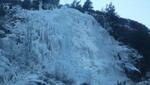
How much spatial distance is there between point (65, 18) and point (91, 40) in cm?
304

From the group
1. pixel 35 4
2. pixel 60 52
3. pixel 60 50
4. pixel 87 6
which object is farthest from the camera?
pixel 87 6

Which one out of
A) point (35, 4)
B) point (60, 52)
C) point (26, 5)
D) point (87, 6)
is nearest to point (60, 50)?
point (60, 52)

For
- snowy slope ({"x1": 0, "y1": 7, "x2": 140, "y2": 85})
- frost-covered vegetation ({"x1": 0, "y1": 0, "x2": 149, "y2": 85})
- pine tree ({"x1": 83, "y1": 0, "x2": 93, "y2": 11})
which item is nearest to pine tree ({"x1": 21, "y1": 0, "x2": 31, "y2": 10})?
frost-covered vegetation ({"x1": 0, "y1": 0, "x2": 149, "y2": 85})

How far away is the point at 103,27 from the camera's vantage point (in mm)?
35094

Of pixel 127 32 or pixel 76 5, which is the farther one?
pixel 76 5

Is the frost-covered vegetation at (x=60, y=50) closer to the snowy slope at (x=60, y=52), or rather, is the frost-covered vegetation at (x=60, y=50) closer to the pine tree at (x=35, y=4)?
the snowy slope at (x=60, y=52)

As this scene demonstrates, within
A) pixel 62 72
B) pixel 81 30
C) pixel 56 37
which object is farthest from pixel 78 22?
pixel 62 72

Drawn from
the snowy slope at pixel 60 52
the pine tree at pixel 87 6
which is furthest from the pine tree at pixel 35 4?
the pine tree at pixel 87 6

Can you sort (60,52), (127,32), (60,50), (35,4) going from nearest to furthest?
(60,52)
(60,50)
(127,32)
(35,4)

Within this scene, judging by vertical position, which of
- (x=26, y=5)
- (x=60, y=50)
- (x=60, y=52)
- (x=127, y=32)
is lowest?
(x=60, y=52)

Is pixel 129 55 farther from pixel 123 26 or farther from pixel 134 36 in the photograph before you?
pixel 123 26

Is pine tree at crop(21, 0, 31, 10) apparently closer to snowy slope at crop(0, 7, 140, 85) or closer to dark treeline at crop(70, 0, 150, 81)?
snowy slope at crop(0, 7, 140, 85)

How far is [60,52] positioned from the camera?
29.0 meters

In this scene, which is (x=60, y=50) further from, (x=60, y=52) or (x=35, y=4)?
(x=35, y=4)
